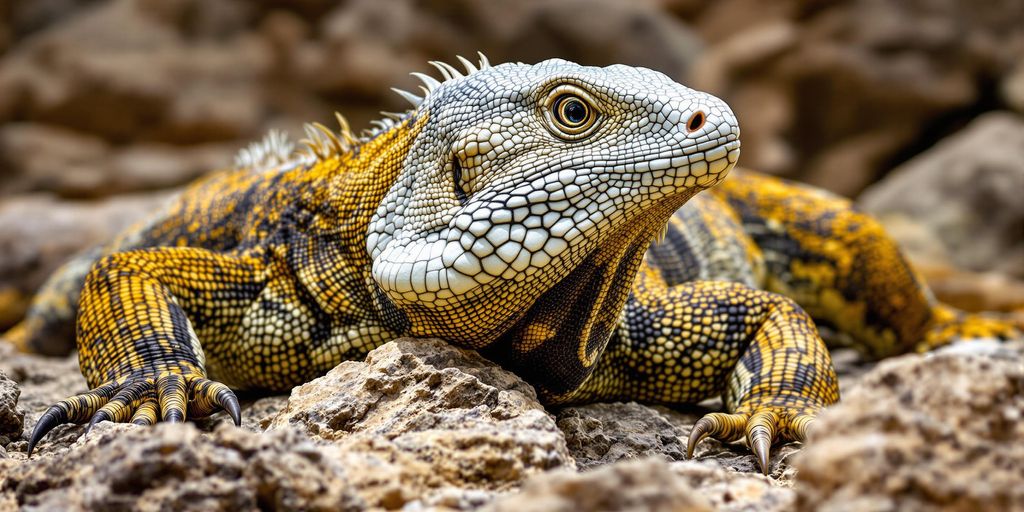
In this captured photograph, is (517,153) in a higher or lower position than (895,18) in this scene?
lower

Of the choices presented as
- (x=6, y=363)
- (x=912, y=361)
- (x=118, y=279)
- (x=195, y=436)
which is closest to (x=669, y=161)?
(x=912, y=361)

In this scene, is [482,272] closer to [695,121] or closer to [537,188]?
[537,188]

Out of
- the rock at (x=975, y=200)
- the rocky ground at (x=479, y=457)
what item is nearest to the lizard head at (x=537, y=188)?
the rocky ground at (x=479, y=457)

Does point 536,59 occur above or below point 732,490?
above

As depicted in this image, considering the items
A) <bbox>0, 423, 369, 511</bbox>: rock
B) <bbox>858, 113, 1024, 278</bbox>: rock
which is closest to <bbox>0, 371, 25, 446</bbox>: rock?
<bbox>0, 423, 369, 511</bbox>: rock

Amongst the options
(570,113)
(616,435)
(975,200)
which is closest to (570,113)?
(570,113)

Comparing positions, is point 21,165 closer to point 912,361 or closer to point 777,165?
point 777,165

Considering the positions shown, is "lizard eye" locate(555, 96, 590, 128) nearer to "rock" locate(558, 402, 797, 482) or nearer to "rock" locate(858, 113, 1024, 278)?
"rock" locate(558, 402, 797, 482)
